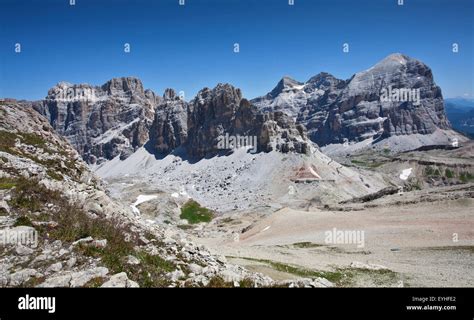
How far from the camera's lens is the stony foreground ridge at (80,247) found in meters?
12.9

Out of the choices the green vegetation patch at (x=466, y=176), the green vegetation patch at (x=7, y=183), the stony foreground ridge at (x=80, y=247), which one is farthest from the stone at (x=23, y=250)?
the green vegetation patch at (x=466, y=176)

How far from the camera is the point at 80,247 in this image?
A: 14562 millimetres

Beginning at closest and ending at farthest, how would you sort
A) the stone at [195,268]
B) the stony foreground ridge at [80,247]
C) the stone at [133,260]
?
the stony foreground ridge at [80,247]
the stone at [133,260]
the stone at [195,268]

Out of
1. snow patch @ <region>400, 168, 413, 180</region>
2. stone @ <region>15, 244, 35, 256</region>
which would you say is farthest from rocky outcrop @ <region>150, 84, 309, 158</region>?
stone @ <region>15, 244, 35, 256</region>

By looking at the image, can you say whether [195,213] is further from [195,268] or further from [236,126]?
[195,268]

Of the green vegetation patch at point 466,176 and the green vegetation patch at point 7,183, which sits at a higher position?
the green vegetation patch at point 7,183

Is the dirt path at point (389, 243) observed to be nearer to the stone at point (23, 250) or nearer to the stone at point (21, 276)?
the stone at point (23, 250)

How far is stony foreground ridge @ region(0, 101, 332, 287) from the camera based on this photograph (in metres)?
12.9

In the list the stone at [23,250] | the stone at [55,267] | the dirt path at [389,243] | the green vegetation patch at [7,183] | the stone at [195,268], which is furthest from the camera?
the dirt path at [389,243]

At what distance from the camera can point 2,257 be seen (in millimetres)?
13539
